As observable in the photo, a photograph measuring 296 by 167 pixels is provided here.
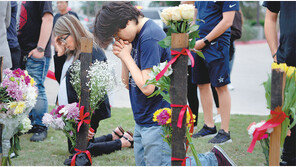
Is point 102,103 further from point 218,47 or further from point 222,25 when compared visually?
point 222,25

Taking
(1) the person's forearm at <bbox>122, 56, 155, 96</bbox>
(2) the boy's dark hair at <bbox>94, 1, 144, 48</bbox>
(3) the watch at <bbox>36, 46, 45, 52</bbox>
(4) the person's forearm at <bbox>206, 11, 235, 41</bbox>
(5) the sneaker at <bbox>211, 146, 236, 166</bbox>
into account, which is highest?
(2) the boy's dark hair at <bbox>94, 1, 144, 48</bbox>

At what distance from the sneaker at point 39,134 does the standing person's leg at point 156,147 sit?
2.22 meters

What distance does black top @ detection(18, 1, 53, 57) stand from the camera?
448cm

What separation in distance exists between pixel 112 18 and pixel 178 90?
0.78m

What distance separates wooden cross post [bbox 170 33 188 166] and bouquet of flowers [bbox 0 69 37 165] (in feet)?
3.49

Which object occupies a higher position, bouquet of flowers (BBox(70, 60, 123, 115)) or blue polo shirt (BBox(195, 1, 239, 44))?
blue polo shirt (BBox(195, 1, 239, 44))

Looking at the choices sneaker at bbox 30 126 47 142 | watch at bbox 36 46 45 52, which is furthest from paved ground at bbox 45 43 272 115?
sneaker at bbox 30 126 47 142

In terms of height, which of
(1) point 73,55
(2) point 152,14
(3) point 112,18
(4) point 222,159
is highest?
(3) point 112,18

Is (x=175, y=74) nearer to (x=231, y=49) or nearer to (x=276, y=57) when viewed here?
(x=276, y=57)

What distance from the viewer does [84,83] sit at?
308cm

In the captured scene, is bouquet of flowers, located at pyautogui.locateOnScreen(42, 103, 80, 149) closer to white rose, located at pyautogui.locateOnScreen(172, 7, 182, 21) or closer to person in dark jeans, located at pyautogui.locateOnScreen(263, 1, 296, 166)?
white rose, located at pyautogui.locateOnScreen(172, 7, 182, 21)

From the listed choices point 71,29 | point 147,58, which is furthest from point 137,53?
point 71,29

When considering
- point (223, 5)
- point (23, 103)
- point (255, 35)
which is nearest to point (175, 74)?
point (23, 103)

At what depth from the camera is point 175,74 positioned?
1.93 meters
